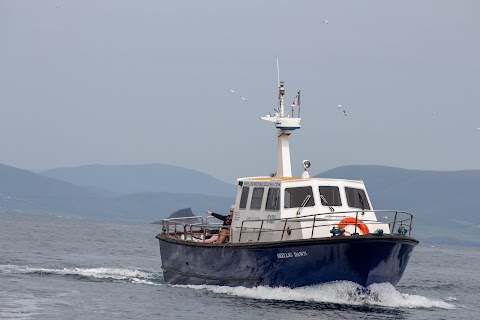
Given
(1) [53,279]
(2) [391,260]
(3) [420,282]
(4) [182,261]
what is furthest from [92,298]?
(3) [420,282]

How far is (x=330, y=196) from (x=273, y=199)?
5.97 ft

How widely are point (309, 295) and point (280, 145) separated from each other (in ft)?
24.4

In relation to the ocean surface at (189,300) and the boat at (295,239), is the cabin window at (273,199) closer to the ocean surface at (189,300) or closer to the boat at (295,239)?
the boat at (295,239)

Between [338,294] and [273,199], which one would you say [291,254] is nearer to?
[338,294]

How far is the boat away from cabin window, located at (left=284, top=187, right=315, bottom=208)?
3 centimetres

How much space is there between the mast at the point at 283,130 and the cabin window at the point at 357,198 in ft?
11.4

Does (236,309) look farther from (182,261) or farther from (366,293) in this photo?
(182,261)

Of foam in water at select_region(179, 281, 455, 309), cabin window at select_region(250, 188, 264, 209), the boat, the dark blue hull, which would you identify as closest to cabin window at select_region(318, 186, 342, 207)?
the boat

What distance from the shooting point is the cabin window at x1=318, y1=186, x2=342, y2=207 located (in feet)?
107

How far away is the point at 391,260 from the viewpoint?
30.5 meters

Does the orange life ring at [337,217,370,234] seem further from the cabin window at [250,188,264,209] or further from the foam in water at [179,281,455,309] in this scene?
the cabin window at [250,188,264,209]

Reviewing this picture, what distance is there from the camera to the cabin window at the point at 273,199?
3225 cm

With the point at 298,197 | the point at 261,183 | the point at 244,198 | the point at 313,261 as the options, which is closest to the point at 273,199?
the point at 298,197

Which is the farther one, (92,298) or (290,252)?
(92,298)
